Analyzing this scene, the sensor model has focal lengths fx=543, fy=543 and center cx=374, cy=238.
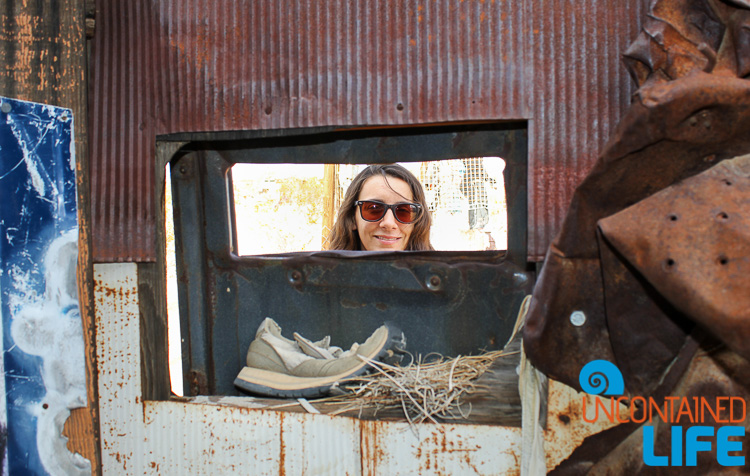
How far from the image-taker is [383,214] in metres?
2.89

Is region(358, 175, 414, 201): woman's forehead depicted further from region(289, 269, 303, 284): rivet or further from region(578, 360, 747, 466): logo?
region(578, 360, 747, 466): logo

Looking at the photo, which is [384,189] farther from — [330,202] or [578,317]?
[330,202]

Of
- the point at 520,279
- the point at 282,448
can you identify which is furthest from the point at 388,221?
the point at 282,448

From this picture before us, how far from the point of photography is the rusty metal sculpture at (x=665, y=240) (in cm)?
91

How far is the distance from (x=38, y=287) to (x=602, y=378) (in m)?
1.49

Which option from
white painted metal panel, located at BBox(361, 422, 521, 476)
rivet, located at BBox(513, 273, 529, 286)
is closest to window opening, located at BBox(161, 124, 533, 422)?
rivet, located at BBox(513, 273, 529, 286)

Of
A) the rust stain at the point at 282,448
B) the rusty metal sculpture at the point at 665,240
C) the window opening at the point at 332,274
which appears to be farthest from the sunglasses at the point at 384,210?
the rusty metal sculpture at the point at 665,240

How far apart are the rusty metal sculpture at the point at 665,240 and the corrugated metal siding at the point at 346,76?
0.25 m

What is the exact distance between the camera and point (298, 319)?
6.61 feet

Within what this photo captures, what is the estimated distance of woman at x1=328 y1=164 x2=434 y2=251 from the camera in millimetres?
2875

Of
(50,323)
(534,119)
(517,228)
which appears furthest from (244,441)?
(534,119)

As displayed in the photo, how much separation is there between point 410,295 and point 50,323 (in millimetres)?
1108

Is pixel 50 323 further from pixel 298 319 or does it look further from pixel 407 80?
pixel 407 80

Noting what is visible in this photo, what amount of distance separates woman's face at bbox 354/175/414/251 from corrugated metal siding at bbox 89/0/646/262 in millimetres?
1445
